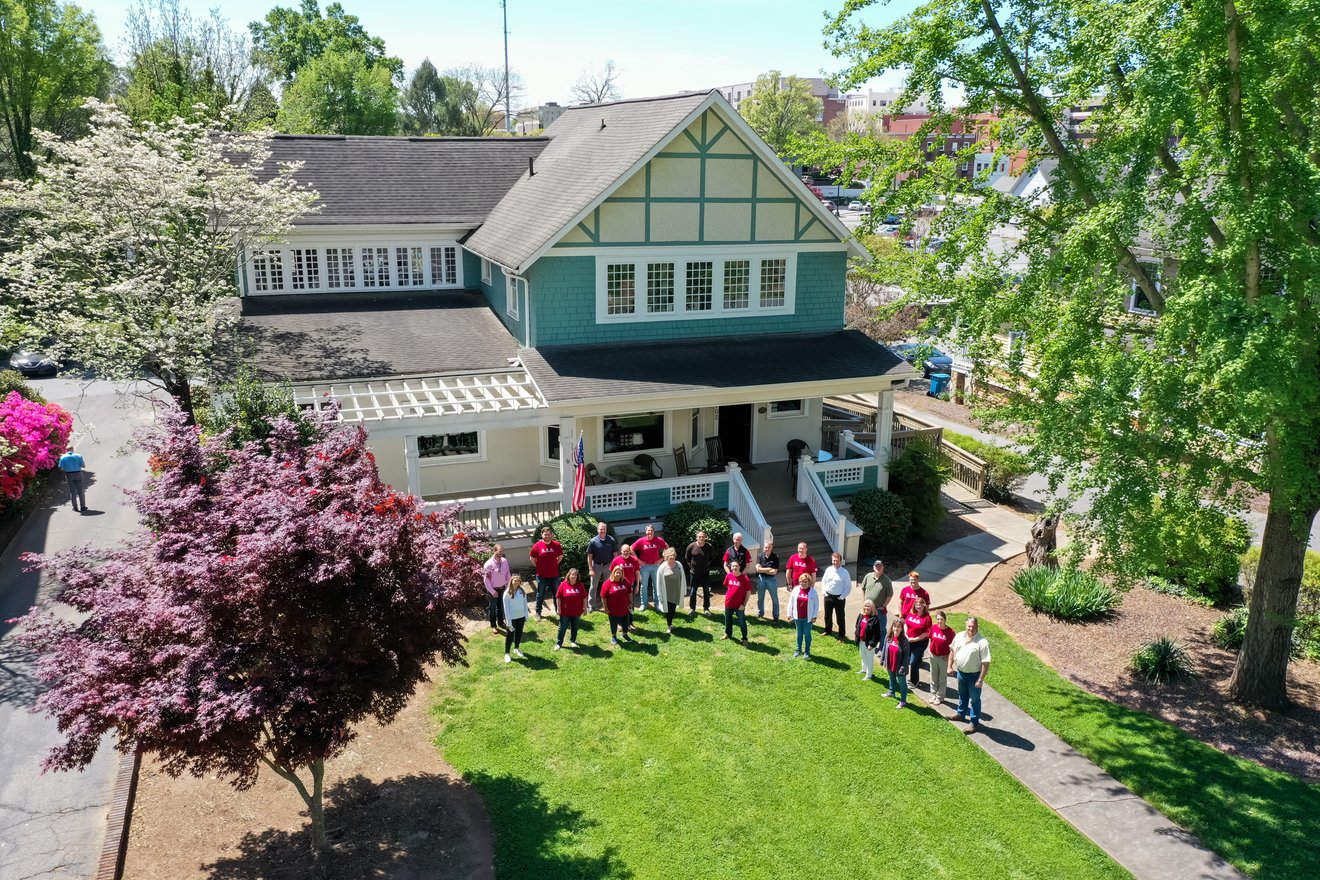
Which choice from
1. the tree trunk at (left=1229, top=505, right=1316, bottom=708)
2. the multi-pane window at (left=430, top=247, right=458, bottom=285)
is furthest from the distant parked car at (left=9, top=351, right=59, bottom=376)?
the tree trunk at (left=1229, top=505, right=1316, bottom=708)

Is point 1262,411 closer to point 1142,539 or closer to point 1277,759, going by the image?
point 1142,539

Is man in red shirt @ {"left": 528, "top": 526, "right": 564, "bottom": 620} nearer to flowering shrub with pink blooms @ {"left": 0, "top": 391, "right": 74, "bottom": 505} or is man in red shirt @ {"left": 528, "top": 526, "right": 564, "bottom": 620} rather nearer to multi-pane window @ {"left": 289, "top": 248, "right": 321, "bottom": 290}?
flowering shrub with pink blooms @ {"left": 0, "top": 391, "right": 74, "bottom": 505}

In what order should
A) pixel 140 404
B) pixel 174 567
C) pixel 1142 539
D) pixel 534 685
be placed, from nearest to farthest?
pixel 174 567 → pixel 1142 539 → pixel 534 685 → pixel 140 404

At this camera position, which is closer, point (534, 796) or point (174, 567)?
point (174, 567)

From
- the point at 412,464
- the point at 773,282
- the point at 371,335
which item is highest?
the point at 773,282

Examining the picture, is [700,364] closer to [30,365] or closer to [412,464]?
[412,464]

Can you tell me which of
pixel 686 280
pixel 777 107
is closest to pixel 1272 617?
pixel 686 280

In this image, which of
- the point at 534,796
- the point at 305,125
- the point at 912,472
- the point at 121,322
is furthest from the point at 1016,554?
the point at 305,125
